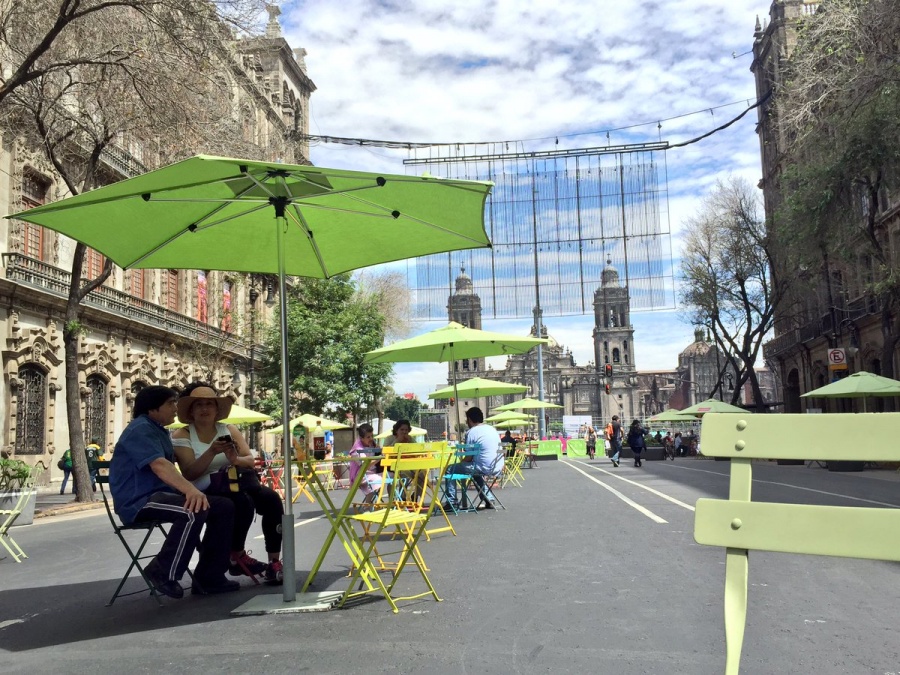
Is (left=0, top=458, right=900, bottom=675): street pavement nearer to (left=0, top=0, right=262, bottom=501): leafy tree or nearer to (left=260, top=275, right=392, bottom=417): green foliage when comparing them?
(left=0, top=0, right=262, bottom=501): leafy tree

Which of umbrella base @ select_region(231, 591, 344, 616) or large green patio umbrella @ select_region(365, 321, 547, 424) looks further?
large green patio umbrella @ select_region(365, 321, 547, 424)

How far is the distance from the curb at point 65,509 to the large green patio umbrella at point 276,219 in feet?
31.0

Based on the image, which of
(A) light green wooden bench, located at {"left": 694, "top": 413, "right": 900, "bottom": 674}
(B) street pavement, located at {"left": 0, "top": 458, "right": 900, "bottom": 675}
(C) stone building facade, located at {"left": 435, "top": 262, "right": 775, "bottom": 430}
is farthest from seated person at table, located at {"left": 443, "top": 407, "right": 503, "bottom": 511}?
(C) stone building facade, located at {"left": 435, "top": 262, "right": 775, "bottom": 430}

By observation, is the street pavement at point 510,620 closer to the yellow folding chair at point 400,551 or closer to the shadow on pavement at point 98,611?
the shadow on pavement at point 98,611

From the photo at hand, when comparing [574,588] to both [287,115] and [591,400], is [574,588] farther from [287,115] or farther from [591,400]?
[591,400]

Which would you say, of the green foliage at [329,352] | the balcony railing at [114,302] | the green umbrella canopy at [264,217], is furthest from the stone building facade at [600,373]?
the green umbrella canopy at [264,217]

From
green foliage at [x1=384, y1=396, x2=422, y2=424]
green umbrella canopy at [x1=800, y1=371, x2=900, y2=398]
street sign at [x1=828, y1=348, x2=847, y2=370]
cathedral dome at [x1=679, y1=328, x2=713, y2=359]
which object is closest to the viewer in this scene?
green umbrella canopy at [x1=800, y1=371, x2=900, y2=398]

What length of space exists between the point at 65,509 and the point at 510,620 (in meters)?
12.4

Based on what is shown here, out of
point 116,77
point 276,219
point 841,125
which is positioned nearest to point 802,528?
point 276,219

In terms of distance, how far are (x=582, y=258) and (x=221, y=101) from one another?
133 ft

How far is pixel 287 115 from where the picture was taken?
4662 centimetres

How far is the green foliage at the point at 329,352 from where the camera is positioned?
32.3 metres

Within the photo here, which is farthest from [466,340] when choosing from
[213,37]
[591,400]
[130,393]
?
→ [591,400]

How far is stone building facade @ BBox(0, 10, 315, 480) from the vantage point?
2070 centimetres
